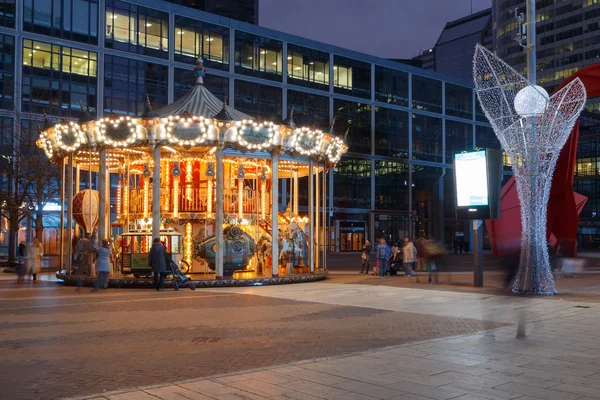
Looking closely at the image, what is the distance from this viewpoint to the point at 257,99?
5688 cm

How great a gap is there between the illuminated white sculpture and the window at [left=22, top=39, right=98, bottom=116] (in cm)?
3517

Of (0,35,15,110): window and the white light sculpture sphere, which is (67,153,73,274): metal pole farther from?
(0,35,15,110): window

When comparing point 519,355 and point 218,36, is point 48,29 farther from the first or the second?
point 519,355

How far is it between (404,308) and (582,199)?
22.3 metres

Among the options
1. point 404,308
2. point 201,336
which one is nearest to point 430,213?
point 404,308

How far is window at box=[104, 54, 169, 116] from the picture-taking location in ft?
162

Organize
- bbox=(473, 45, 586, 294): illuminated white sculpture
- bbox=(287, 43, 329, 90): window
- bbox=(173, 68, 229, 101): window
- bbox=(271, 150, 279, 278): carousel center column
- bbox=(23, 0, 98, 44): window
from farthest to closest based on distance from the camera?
bbox=(287, 43, 329, 90): window → bbox=(173, 68, 229, 101): window → bbox=(23, 0, 98, 44): window → bbox=(271, 150, 279, 278): carousel center column → bbox=(473, 45, 586, 294): illuminated white sculpture

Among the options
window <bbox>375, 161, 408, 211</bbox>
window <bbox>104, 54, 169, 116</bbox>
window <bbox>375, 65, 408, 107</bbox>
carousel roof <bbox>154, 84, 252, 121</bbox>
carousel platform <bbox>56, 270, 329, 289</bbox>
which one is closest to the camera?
carousel platform <bbox>56, 270, 329, 289</bbox>

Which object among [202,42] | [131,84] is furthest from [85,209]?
[202,42]

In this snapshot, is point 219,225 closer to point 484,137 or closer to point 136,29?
point 136,29

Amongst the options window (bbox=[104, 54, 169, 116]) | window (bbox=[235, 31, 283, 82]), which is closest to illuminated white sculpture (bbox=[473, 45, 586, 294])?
window (bbox=[104, 54, 169, 116])

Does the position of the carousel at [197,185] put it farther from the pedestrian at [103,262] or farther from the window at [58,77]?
the window at [58,77]

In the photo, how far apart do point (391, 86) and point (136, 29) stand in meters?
28.1

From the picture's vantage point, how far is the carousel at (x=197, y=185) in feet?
68.1
